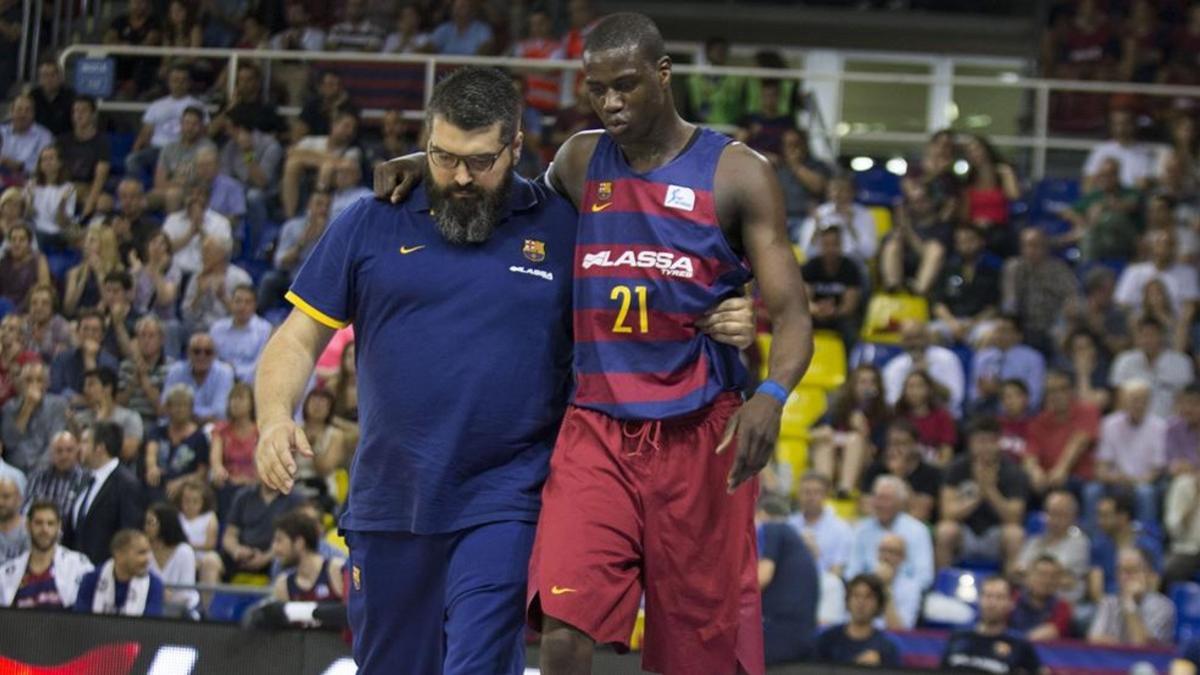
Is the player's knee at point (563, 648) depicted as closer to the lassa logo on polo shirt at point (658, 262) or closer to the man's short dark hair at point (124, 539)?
the lassa logo on polo shirt at point (658, 262)

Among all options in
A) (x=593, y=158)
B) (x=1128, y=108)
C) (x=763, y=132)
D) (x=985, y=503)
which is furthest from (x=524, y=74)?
(x=593, y=158)

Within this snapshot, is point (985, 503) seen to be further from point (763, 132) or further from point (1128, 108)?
point (1128, 108)

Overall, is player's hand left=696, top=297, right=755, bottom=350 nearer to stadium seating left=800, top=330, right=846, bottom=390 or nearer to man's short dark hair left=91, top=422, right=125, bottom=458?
man's short dark hair left=91, top=422, right=125, bottom=458

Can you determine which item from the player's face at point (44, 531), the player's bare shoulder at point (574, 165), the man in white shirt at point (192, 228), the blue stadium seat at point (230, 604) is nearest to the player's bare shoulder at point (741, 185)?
the player's bare shoulder at point (574, 165)

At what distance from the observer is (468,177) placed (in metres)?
4.96

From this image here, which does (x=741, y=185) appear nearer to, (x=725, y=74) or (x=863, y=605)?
(x=863, y=605)

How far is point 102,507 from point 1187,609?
19.1 ft

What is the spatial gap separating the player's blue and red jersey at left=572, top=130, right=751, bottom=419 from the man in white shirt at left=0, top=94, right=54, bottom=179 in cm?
1157

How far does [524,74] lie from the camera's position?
15.9 m

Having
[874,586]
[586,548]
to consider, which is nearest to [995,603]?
[874,586]

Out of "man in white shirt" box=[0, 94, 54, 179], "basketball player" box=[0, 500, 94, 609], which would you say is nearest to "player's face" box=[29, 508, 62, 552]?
"basketball player" box=[0, 500, 94, 609]

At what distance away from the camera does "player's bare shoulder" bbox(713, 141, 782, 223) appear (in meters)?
4.91

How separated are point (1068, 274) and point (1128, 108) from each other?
3000 mm

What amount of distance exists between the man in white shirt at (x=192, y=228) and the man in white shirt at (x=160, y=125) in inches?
48.5
